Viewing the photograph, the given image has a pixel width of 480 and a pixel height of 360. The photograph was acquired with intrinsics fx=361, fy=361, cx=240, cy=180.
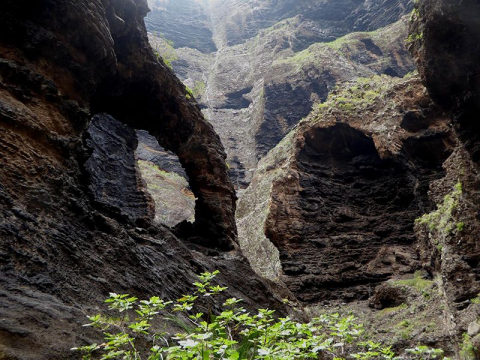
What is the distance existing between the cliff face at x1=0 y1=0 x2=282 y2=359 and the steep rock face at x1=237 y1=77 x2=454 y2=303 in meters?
7.75

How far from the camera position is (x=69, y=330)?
4070 mm

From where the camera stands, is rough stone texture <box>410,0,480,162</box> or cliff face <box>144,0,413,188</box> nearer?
rough stone texture <box>410,0,480,162</box>

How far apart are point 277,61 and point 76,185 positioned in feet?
150

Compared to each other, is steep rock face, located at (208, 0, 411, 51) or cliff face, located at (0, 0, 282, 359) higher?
steep rock face, located at (208, 0, 411, 51)

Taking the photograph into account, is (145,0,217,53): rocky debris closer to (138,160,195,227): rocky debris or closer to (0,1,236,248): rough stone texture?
(138,160,195,227): rocky debris

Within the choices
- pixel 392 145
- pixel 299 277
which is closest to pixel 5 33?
pixel 299 277

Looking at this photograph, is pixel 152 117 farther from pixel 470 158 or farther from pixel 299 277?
pixel 299 277

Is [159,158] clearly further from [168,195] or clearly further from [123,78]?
[123,78]

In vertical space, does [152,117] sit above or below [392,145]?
below

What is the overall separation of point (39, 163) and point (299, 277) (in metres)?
14.9

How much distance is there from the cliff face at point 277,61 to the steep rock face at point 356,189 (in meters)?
13.8

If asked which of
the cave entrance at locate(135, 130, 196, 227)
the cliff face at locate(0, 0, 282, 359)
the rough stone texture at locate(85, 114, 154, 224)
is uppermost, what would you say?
the cave entrance at locate(135, 130, 196, 227)

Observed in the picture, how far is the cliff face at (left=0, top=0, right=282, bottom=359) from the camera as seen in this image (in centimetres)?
455

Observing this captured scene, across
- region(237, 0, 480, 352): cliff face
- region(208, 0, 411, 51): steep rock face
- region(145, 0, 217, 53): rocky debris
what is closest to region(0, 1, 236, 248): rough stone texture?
region(237, 0, 480, 352): cliff face
